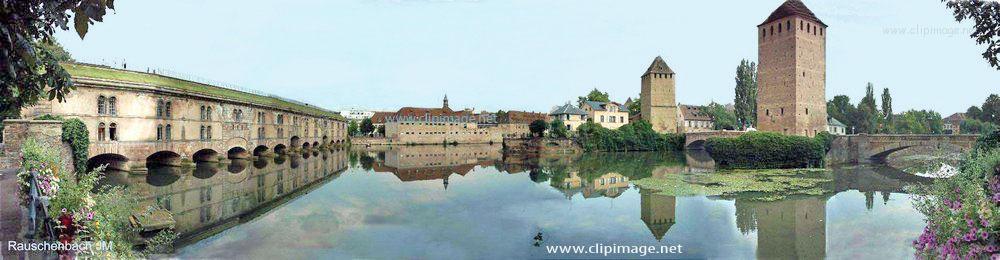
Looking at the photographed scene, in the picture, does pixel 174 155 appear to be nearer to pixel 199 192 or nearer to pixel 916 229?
pixel 199 192

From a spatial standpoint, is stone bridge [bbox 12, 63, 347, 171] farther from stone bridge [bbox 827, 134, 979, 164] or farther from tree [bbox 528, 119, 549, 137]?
stone bridge [bbox 827, 134, 979, 164]

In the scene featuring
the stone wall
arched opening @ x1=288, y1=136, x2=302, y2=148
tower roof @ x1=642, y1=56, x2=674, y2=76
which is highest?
tower roof @ x1=642, y1=56, x2=674, y2=76

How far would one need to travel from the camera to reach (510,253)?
1115cm

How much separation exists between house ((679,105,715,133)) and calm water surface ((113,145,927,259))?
2222 inches

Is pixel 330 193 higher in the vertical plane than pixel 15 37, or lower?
lower

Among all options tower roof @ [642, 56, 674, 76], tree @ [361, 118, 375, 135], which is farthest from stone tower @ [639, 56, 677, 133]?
tree @ [361, 118, 375, 135]

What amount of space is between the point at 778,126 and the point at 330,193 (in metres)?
41.2

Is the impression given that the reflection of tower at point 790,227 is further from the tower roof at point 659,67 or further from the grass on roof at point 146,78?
the tower roof at point 659,67

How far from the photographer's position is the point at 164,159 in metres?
27.8

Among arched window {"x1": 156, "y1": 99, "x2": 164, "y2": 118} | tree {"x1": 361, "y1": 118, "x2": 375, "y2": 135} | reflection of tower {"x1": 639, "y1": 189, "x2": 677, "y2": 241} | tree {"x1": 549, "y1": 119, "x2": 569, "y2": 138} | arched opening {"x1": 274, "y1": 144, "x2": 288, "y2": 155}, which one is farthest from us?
tree {"x1": 361, "y1": 118, "x2": 375, "y2": 135}

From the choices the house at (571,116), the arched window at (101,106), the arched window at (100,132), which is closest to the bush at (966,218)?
the arched window at (100,132)

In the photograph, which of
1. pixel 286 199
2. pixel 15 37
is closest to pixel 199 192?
pixel 286 199

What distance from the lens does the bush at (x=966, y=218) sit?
4.73 m

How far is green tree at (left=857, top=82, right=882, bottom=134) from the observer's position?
6781 cm
